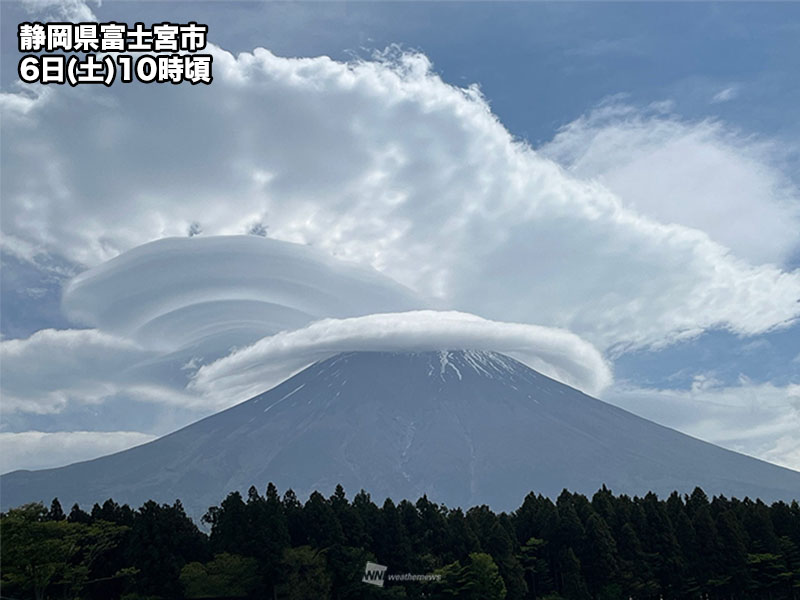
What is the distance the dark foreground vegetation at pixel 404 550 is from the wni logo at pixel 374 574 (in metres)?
0.58

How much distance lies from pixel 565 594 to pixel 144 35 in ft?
150

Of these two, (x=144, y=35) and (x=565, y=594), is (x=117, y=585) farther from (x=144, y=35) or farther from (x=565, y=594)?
(x=144, y=35)

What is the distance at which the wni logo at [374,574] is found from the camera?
53816 mm

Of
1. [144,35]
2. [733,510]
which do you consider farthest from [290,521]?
[144,35]

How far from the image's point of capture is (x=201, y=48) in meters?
26.7

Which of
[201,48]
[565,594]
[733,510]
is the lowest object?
[565,594]

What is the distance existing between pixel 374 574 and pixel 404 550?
2.94m

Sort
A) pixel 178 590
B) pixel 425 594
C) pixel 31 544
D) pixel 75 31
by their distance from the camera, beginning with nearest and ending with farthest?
pixel 75 31
pixel 31 544
pixel 178 590
pixel 425 594

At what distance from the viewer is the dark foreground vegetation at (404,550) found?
4968 cm

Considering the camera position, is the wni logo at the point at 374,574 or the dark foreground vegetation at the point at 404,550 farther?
the wni logo at the point at 374,574

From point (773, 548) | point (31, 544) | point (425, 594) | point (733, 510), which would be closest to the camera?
point (31, 544)

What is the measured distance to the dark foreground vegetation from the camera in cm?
4968

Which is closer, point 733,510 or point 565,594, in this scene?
point 565,594

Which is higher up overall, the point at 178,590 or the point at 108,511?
the point at 108,511
